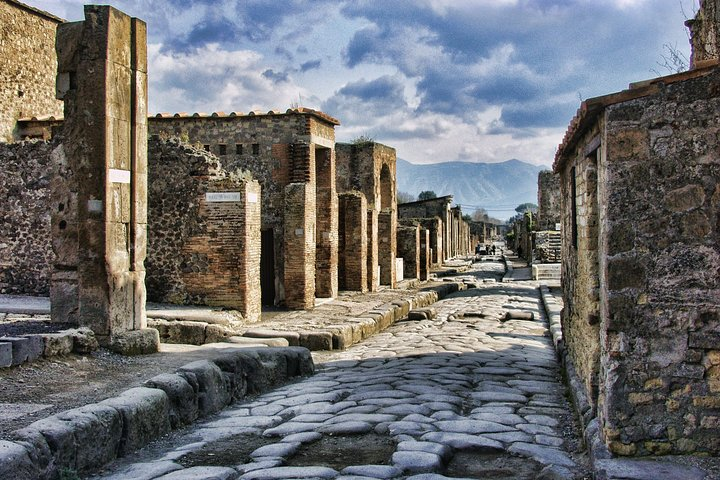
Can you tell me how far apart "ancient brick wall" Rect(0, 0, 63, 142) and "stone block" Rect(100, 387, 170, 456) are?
1820 cm

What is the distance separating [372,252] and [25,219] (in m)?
9.77

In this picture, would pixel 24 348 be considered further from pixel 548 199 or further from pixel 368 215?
pixel 548 199

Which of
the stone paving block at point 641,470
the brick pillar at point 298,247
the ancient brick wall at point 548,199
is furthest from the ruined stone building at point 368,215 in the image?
the stone paving block at point 641,470

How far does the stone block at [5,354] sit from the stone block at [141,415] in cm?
155

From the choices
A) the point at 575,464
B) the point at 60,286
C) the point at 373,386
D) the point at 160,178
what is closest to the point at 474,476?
the point at 575,464

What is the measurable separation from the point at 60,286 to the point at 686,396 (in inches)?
283

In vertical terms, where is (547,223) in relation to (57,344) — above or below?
Answer: above

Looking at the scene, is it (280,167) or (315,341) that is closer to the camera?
(315,341)

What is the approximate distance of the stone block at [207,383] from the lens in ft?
22.3

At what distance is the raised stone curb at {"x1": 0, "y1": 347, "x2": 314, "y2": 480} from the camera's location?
4422 millimetres

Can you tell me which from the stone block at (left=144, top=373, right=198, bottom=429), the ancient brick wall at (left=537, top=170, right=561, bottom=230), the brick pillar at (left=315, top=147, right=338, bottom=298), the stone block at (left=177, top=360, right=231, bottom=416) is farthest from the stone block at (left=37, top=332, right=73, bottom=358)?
the ancient brick wall at (left=537, top=170, right=561, bottom=230)

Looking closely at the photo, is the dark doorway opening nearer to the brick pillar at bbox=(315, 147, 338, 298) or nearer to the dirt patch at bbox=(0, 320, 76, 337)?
the brick pillar at bbox=(315, 147, 338, 298)

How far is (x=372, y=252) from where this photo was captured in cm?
2178

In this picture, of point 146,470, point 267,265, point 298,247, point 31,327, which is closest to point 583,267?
point 146,470
